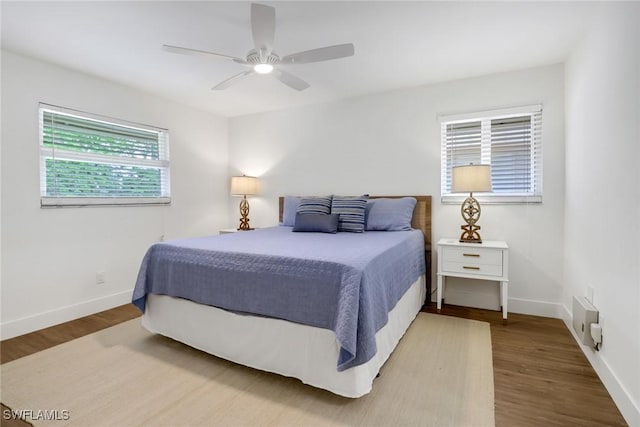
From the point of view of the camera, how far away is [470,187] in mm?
2852

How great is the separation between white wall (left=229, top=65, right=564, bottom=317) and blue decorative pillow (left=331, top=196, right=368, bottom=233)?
0.49 m

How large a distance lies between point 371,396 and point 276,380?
0.57 m

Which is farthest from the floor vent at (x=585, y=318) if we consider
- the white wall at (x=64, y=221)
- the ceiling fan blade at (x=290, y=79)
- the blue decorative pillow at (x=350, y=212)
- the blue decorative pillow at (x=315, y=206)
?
the white wall at (x=64, y=221)

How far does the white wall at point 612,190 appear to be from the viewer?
151cm

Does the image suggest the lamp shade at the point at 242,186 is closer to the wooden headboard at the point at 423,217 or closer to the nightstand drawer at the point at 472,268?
the wooden headboard at the point at 423,217

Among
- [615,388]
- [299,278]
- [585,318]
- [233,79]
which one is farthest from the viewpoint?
[233,79]

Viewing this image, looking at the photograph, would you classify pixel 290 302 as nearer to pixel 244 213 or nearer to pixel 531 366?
pixel 531 366

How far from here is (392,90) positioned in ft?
11.6

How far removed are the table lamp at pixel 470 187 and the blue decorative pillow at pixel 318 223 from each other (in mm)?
1162

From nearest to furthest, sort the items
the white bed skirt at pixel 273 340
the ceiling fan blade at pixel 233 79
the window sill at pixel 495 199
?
the white bed skirt at pixel 273 340, the ceiling fan blade at pixel 233 79, the window sill at pixel 495 199

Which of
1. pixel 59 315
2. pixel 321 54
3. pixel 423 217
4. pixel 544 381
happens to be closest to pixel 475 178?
pixel 423 217

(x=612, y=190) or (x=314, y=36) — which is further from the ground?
(x=314, y=36)

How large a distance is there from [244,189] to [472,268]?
285 cm

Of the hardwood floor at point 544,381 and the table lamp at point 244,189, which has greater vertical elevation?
the table lamp at point 244,189
